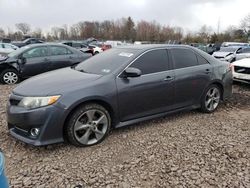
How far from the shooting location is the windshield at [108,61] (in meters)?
3.97

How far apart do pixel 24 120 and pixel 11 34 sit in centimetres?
6594

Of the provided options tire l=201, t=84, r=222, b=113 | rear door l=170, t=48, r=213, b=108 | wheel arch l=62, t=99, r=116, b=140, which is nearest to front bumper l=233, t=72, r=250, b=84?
tire l=201, t=84, r=222, b=113

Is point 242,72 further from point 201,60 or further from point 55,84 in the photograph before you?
point 55,84

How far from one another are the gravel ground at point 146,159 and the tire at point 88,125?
125 millimetres

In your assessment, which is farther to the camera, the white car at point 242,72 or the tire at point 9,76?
the tire at point 9,76

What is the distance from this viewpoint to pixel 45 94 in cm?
329

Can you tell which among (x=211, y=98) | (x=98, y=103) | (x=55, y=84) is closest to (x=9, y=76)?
(x=55, y=84)

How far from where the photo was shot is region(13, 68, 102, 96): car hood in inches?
133

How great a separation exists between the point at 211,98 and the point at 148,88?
1712 mm

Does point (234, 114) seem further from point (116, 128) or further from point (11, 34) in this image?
point (11, 34)

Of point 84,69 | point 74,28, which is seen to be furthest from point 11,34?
point 84,69

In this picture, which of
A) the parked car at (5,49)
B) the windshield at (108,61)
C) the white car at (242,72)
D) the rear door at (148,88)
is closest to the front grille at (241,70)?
the white car at (242,72)

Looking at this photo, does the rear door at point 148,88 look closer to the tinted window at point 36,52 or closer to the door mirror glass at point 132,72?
the door mirror glass at point 132,72

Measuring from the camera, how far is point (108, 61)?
421 centimetres
